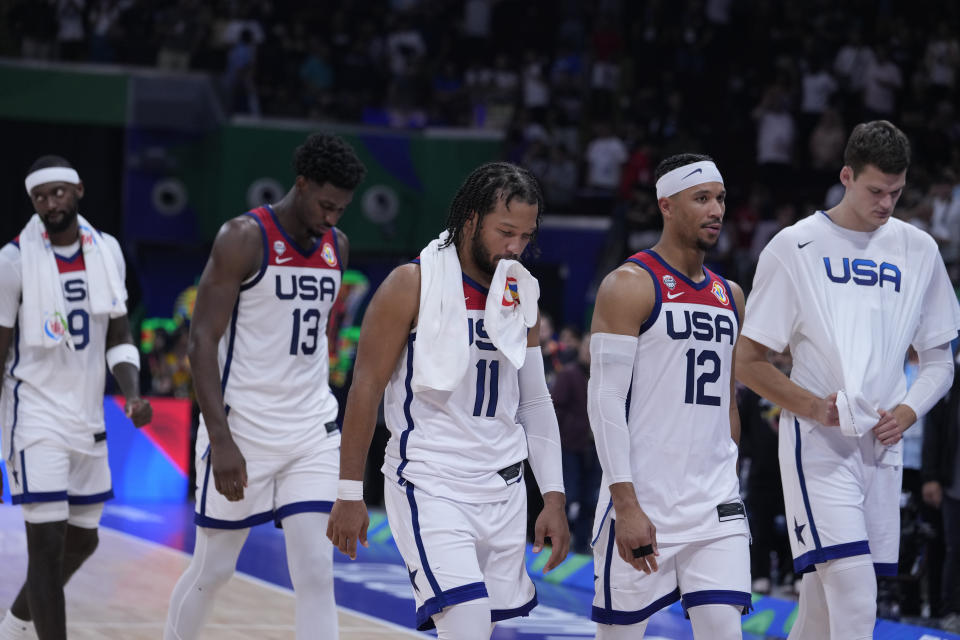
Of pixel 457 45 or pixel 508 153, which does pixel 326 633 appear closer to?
pixel 508 153

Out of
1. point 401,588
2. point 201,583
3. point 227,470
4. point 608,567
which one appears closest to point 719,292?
point 608,567

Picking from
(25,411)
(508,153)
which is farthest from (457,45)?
(25,411)

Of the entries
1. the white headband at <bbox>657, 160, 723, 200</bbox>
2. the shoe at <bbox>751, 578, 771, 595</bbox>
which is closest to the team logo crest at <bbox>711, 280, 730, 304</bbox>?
the white headband at <bbox>657, 160, 723, 200</bbox>

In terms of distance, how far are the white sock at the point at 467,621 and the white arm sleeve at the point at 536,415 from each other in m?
0.58

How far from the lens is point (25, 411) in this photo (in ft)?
20.6

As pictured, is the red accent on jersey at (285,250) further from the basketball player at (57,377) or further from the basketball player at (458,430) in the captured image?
the basketball player at (458,430)

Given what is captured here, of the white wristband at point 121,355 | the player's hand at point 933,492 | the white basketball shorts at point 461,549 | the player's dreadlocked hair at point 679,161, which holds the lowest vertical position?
the player's hand at point 933,492

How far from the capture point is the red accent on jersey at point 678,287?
482cm

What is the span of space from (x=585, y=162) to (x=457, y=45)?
319 cm

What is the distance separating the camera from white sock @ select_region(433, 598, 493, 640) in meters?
4.24

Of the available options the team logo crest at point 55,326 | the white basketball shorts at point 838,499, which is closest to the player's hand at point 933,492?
the white basketball shorts at point 838,499

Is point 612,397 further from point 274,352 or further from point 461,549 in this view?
point 274,352

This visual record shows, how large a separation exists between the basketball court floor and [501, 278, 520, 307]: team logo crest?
358 cm

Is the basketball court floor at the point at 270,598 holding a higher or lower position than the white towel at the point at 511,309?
lower
